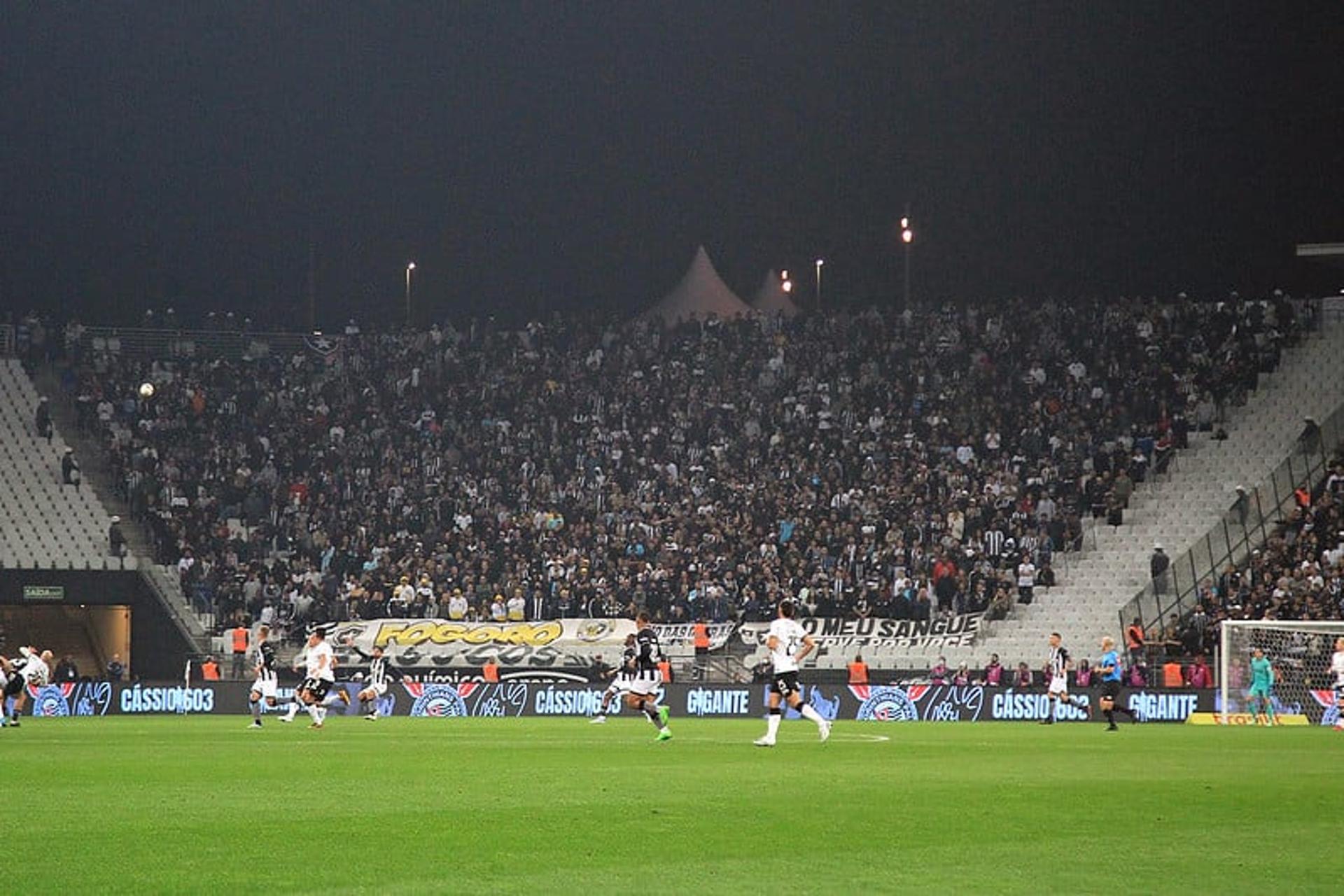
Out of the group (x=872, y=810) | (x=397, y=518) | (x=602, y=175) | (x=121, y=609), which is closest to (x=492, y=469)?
(x=397, y=518)

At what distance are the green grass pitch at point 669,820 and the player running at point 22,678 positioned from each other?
11.2 m

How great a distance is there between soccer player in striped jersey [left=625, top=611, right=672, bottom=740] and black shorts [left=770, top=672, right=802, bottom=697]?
2.37 meters

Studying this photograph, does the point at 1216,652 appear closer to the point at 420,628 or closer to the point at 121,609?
the point at 420,628

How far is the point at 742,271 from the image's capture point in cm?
7138

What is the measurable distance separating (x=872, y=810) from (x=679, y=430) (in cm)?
4072

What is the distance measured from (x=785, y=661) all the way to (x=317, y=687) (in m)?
11.8

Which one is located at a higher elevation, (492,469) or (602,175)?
(602,175)

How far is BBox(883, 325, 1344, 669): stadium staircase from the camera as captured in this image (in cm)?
4603

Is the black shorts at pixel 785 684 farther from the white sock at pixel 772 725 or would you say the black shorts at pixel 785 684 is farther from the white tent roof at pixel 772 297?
the white tent roof at pixel 772 297

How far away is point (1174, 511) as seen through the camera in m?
48.2

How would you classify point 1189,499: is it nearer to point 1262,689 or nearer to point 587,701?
point 1262,689

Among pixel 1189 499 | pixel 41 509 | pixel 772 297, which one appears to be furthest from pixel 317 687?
pixel 772 297

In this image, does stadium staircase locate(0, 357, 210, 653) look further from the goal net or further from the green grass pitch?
the green grass pitch

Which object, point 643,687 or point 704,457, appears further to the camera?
point 704,457
